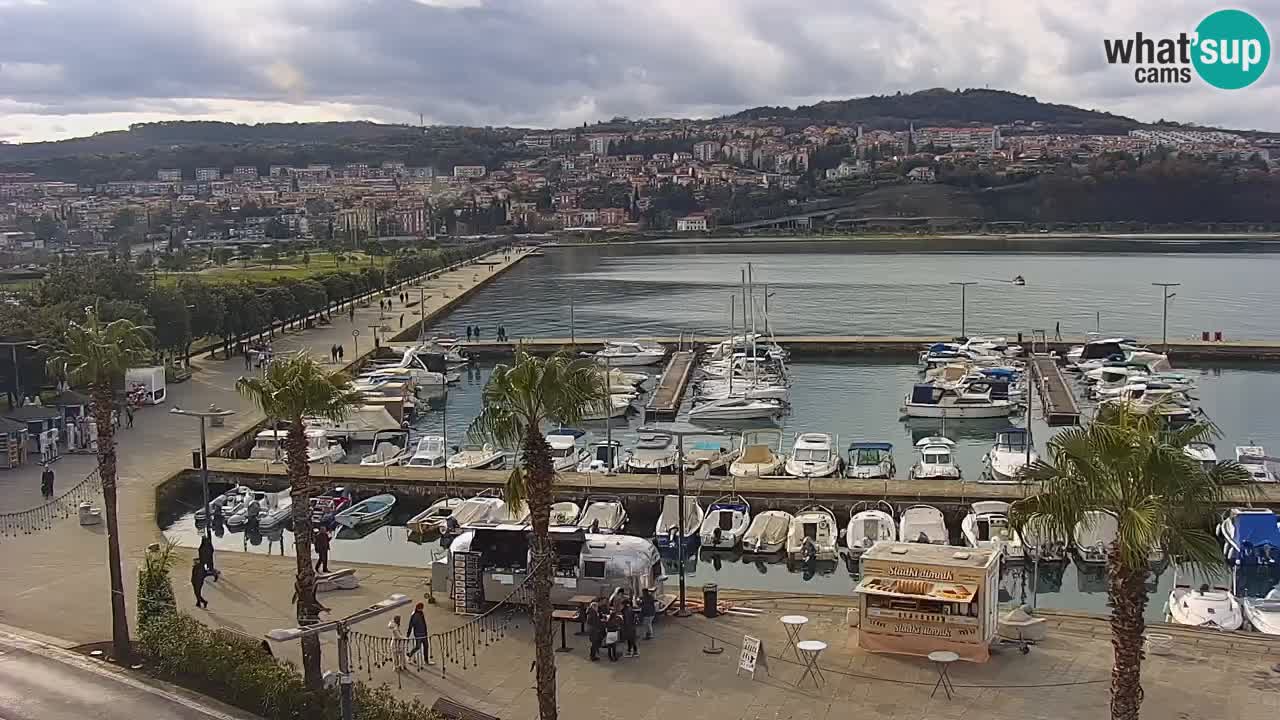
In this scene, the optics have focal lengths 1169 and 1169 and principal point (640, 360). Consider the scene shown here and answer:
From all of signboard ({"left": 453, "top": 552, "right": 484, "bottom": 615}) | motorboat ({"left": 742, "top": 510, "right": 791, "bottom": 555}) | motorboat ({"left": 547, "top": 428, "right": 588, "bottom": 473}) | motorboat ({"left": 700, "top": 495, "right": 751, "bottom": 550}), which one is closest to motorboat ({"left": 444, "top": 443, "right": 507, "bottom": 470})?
motorboat ({"left": 547, "top": 428, "right": 588, "bottom": 473})

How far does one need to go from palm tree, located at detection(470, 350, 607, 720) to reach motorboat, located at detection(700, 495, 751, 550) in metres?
10.6

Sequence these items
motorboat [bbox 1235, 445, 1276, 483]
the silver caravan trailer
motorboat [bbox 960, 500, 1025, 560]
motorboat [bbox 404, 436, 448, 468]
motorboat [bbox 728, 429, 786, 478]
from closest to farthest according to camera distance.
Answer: the silver caravan trailer, motorboat [bbox 960, 500, 1025, 560], motorboat [bbox 1235, 445, 1276, 483], motorboat [bbox 728, 429, 786, 478], motorboat [bbox 404, 436, 448, 468]

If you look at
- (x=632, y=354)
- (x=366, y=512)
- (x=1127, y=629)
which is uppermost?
(x=1127, y=629)

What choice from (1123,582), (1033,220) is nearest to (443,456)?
(1123,582)

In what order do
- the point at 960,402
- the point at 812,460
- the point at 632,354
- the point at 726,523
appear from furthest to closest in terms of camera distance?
the point at 632,354 < the point at 960,402 < the point at 812,460 < the point at 726,523

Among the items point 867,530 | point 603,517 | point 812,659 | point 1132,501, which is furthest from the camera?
point 603,517

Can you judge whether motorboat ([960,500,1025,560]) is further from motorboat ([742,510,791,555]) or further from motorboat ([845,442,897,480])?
motorboat ([845,442,897,480])

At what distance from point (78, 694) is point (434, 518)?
1059cm

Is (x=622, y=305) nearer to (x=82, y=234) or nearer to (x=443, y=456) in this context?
(x=443, y=456)

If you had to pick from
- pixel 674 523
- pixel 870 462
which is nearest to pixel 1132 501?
pixel 674 523

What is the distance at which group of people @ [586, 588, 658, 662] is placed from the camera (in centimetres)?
1218

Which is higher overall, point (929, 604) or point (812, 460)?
point (929, 604)

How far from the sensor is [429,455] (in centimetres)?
2648

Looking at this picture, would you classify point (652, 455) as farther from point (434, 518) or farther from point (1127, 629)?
point (1127, 629)
